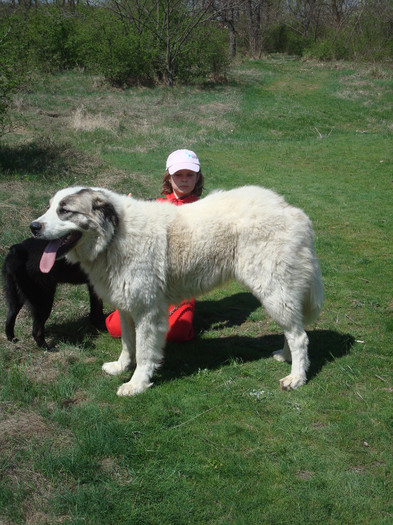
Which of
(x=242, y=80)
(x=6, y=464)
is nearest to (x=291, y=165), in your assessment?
(x=6, y=464)

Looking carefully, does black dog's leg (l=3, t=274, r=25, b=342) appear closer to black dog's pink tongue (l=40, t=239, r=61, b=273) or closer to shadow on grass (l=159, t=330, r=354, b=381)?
black dog's pink tongue (l=40, t=239, r=61, b=273)

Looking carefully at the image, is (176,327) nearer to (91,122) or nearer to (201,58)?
(91,122)

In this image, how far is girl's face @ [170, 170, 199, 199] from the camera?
5012 mm

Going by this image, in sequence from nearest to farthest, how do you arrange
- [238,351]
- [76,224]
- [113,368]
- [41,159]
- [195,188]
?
1. [76,224]
2. [113,368]
3. [238,351]
4. [195,188]
5. [41,159]

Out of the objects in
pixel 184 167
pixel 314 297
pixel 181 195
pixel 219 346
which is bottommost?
pixel 219 346

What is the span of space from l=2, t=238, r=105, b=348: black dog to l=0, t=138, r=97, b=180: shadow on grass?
5.58 meters

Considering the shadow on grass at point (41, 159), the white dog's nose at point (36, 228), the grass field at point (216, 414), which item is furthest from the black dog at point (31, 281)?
the shadow on grass at point (41, 159)

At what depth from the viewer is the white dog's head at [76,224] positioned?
11.9 ft

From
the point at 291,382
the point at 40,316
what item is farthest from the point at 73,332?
the point at 291,382

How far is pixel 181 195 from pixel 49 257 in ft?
6.15

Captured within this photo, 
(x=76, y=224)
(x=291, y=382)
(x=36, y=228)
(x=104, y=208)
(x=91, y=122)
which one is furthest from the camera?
(x=91, y=122)

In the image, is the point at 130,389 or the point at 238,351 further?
the point at 238,351

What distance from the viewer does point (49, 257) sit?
369 centimetres

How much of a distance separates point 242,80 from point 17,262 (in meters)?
22.7
